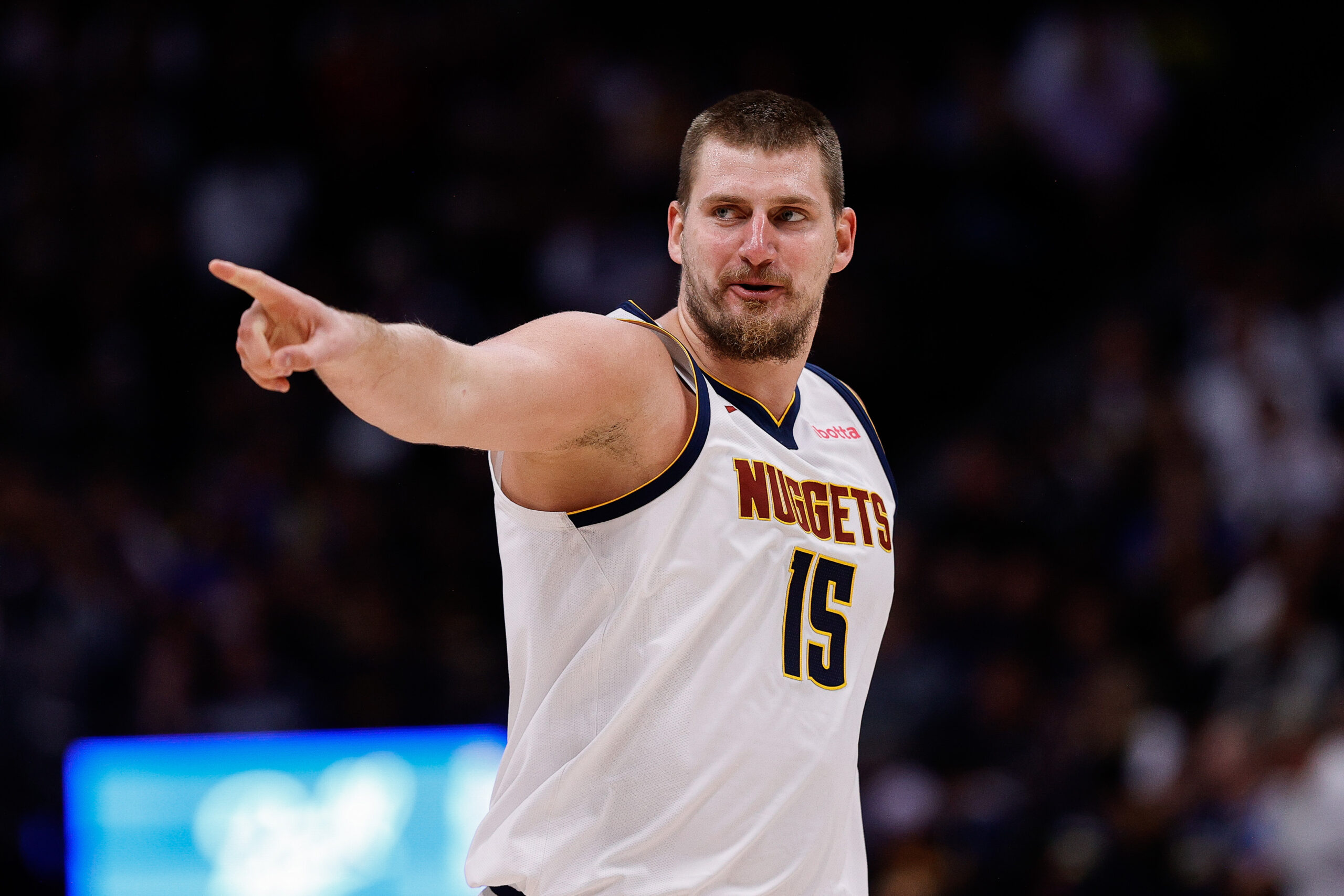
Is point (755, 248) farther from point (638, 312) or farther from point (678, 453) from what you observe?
point (678, 453)

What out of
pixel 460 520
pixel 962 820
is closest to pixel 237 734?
pixel 460 520

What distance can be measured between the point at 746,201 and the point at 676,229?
299 mm

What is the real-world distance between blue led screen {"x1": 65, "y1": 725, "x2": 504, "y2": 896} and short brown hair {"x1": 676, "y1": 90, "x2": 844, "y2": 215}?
4.38 metres

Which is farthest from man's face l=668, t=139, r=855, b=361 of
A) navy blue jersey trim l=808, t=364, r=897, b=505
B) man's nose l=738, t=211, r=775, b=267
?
navy blue jersey trim l=808, t=364, r=897, b=505

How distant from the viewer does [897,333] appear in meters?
9.94

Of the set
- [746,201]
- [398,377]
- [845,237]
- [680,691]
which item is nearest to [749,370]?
[746,201]

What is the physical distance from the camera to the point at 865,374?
387 inches

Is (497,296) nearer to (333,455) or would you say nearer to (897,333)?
(333,455)

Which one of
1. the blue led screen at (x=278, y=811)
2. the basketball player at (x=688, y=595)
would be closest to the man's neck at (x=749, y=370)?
the basketball player at (x=688, y=595)

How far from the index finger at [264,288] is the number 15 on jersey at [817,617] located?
1.43 meters

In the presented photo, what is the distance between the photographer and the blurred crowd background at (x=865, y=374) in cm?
762

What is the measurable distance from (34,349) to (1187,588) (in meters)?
7.01

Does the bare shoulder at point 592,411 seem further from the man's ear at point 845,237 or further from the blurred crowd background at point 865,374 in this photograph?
the blurred crowd background at point 865,374

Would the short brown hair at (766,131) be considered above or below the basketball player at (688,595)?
above
